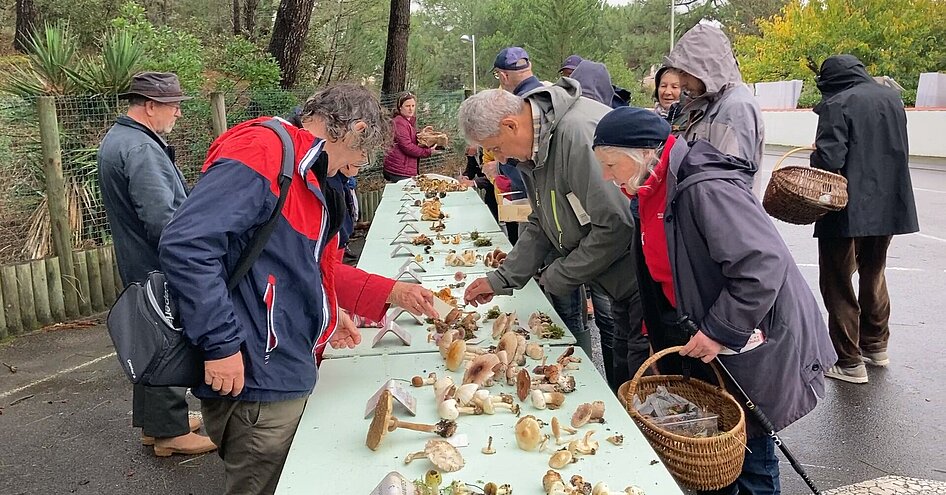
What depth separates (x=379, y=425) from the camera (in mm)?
1975

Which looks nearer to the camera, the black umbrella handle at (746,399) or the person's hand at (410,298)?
the black umbrella handle at (746,399)

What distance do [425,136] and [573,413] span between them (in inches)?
276

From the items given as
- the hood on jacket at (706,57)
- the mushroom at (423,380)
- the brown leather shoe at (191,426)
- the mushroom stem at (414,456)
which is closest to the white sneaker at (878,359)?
the hood on jacket at (706,57)

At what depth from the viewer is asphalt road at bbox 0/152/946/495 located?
3.49 metres

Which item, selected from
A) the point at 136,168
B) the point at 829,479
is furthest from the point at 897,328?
the point at 136,168

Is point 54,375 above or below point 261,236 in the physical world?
below

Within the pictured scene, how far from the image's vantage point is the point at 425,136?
890 cm

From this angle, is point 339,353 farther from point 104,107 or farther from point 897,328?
point 104,107

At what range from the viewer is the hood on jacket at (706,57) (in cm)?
350

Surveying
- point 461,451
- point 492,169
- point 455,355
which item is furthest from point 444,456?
point 492,169

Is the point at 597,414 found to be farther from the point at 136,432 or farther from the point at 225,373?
the point at 136,432

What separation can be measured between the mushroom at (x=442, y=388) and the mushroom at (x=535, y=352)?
419 millimetres

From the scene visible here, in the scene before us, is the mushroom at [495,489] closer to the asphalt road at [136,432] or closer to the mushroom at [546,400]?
the mushroom at [546,400]

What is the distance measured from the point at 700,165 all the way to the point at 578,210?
2.79ft
